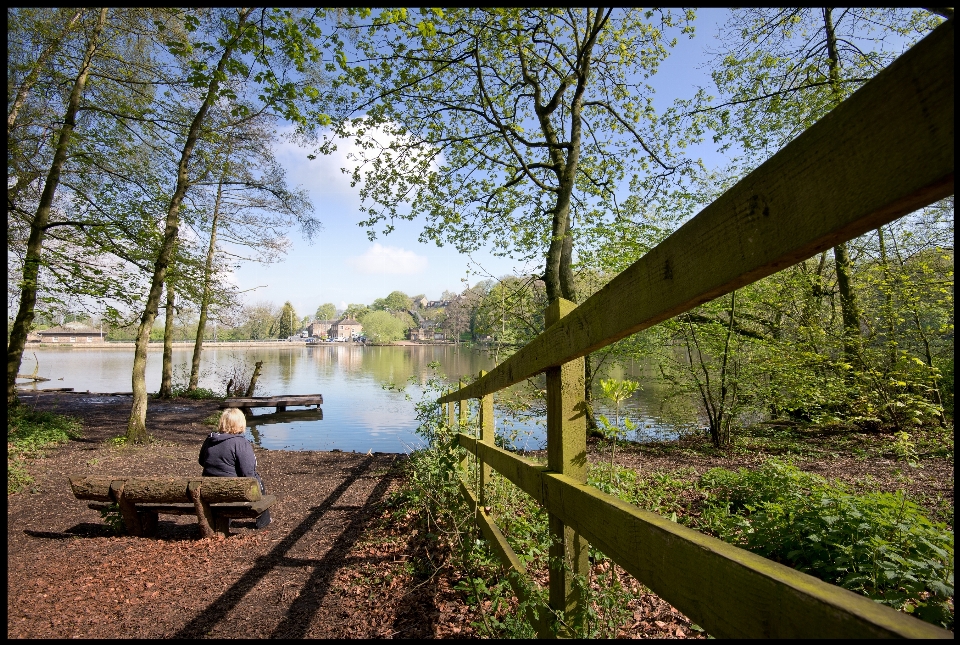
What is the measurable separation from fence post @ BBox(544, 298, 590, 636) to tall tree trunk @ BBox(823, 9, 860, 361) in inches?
266

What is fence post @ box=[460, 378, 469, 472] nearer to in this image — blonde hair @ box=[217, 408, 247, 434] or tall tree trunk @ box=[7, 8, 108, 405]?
blonde hair @ box=[217, 408, 247, 434]

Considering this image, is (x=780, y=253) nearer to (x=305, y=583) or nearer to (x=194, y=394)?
(x=305, y=583)

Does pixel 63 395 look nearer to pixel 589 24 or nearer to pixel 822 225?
pixel 589 24

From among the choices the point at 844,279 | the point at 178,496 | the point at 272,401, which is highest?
the point at 844,279

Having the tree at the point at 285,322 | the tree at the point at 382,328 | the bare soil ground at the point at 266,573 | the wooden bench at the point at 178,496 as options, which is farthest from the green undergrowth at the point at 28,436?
the tree at the point at 382,328

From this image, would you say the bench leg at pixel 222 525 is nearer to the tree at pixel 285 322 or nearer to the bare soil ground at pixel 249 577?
the bare soil ground at pixel 249 577

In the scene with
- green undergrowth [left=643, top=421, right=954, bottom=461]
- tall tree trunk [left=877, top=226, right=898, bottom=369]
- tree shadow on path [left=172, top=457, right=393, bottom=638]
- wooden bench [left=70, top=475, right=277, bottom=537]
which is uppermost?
tall tree trunk [left=877, top=226, right=898, bottom=369]

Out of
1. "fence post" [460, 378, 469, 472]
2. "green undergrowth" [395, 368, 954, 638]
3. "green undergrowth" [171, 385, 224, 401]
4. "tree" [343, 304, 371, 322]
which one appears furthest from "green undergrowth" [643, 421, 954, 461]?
"tree" [343, 304, 371, 322]

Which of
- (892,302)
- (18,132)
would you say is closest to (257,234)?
(18,132)

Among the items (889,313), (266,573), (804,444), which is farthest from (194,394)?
(889,313)

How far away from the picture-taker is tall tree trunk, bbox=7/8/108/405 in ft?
27.9

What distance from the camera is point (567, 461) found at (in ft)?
5.87

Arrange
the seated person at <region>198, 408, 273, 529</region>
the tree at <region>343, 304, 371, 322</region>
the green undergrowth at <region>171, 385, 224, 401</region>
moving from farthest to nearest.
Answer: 1. the tree at <region>343, 304, 371, 322</region>
2. the green undergrowth at <region>171, 385, 224, 401</region>
3. the seated person at <region>198, 408, 273, 529</region>

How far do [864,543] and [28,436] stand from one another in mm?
11972
